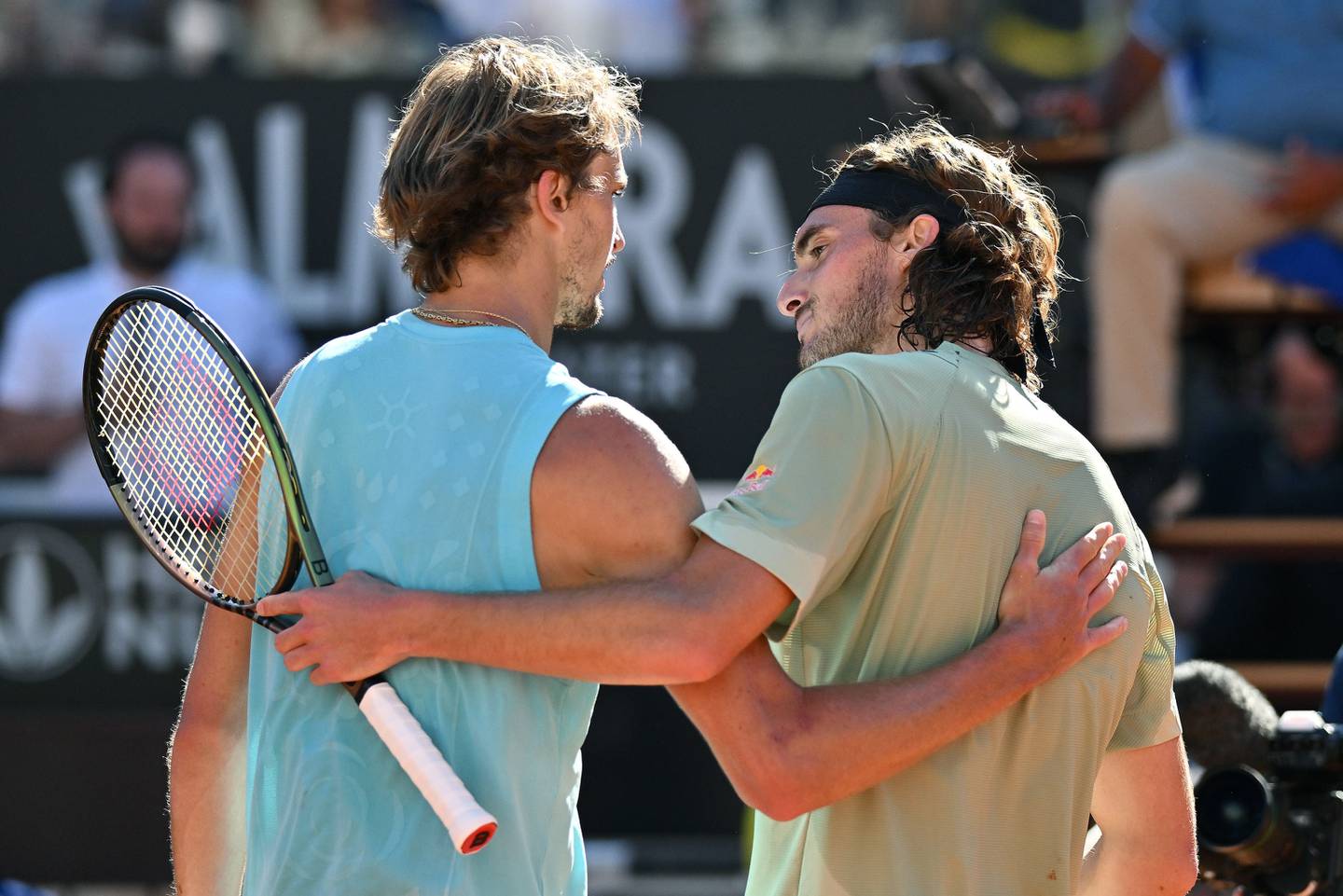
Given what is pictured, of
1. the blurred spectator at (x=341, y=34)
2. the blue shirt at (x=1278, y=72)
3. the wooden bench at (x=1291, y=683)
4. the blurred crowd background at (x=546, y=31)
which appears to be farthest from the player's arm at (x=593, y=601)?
the blurred spectator at (x=341, y=34)

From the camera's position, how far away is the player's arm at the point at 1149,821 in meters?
2.26

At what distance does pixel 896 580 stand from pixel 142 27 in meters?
5.33

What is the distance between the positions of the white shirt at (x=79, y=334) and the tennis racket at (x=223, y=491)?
3.14 metres

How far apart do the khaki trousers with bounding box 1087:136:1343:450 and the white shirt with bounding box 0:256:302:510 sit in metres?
2.65

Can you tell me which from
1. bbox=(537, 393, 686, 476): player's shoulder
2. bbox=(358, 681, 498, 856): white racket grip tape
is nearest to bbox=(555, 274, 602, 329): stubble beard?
bbox=(537, 393, 686, 476): player's shoulder

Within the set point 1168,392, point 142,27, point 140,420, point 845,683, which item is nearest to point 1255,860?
point 845,683

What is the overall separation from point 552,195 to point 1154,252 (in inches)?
129

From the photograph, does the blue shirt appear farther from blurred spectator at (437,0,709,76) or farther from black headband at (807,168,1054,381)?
black headband at (807,168,1054,381)

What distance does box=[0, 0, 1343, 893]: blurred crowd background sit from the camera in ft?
16.8

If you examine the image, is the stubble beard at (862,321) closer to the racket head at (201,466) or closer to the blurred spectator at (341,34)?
the racket head at (201,466)

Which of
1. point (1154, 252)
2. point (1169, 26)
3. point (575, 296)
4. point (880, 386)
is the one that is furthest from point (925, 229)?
point (1169, 26)

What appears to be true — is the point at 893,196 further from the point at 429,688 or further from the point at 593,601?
the point at 429,688

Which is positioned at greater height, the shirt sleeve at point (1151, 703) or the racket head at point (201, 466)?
the racket head at point (201, 466)

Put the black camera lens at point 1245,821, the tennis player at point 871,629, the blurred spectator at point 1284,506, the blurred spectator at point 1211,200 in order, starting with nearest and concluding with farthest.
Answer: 1. the tennis player at point 871,629
2. the black camera lens at point 1245,821
3. the blurred spectator at point 1211,200
4. the blurred spectator at point 1284,506
